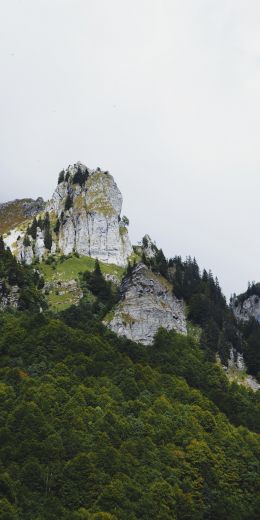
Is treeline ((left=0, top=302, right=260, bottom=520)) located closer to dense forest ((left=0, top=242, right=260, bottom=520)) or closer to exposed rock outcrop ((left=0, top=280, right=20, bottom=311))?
dense forest ((left=0, top=242, right=260, bottom=520))

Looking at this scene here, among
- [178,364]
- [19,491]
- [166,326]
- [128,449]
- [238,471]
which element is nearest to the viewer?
[19,491]

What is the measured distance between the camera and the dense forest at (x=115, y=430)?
3393 inches

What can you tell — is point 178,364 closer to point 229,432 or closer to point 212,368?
point 212,368

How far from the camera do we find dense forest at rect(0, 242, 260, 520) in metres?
86.2

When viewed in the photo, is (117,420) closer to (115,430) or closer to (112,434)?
(115,430)

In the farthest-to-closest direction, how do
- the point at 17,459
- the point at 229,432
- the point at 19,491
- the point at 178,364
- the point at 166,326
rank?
the point at 166,326 < the point at 178,364 < the point at 229,432 < the point at 17,459 < the point at 19,491

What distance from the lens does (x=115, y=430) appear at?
101 metres

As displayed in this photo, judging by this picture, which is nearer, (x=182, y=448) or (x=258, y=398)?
(x=182, y=448)

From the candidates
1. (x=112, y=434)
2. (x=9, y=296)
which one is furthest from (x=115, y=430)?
(x=9, y=296)

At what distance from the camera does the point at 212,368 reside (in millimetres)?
149875

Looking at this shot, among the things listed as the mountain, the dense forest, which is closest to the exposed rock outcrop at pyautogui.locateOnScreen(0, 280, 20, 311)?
the mountain

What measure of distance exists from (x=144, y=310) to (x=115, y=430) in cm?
7303

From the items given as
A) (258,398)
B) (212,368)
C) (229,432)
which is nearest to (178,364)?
(212,368)

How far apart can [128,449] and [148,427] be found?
9330mm
